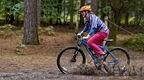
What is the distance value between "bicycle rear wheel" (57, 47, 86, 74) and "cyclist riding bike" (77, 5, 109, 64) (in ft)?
1.33

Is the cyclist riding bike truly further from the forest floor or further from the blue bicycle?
the forest floor

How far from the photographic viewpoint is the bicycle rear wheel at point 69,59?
1043 centimetres

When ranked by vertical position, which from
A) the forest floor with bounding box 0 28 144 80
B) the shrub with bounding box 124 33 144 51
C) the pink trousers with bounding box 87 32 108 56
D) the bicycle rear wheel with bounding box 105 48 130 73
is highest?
the pink trousers with bounding box 87 32 108 56

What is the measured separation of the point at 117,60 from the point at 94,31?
1088mm

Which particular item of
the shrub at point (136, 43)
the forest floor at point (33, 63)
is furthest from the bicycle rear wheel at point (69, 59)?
the shrub at point (136, 43)

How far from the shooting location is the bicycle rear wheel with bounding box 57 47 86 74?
1043cm

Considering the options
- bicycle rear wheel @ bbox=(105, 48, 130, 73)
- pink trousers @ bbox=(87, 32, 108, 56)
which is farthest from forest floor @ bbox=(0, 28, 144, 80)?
pink trousers @ bbox=(87, 32, 108, 56)

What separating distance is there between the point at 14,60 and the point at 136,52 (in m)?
6.06

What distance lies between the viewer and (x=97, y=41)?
1034 centimetres

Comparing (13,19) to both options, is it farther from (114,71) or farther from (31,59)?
(114,71)

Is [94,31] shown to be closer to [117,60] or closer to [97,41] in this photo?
[97,41]

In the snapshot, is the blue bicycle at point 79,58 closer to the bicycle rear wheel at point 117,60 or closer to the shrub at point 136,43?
the bicycle rear wheel at point 117,60

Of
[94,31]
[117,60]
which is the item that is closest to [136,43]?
[117,60]

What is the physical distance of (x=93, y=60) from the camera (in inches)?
419
